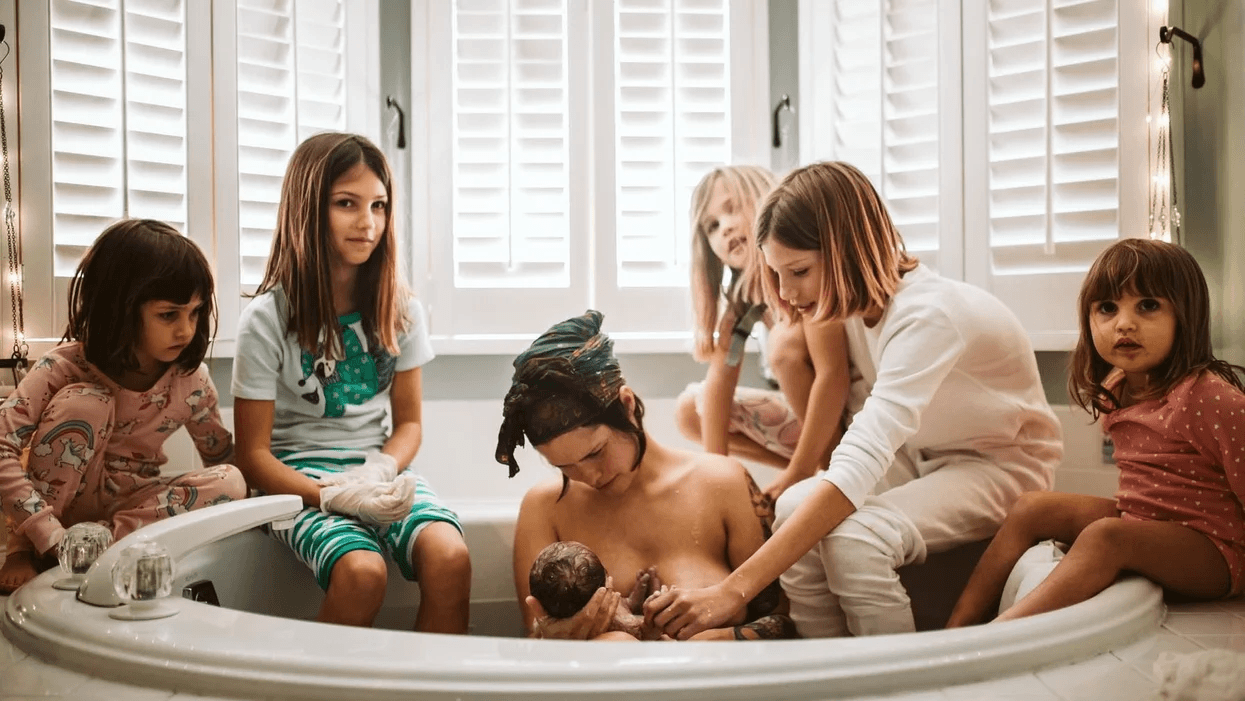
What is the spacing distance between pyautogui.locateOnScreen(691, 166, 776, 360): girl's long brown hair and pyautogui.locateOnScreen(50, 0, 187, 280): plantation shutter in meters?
1.10

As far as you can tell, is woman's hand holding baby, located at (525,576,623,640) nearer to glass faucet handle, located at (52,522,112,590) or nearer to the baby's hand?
the baby's hand

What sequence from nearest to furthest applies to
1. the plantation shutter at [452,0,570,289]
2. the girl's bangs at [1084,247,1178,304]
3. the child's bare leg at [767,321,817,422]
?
1. the girl's bangs at [1084,247,1178,304]
2. the child's bare leg at [767,321,817,422]
3. the plantation shutter at [452,0,570,289]

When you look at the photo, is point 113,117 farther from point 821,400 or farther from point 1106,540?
point 1106,540

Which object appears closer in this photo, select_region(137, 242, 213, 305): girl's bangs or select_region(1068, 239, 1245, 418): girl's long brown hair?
select_region(1068, 239, 1245, 418): girl's long brown hair

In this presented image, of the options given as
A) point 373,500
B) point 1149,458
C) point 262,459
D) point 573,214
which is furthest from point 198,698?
point 573,214

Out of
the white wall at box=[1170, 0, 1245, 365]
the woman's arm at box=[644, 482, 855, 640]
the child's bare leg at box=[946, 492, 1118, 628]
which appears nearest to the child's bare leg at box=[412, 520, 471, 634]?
the woman's arm at box=[644, 482, 855, 640]

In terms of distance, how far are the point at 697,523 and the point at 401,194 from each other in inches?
49.1

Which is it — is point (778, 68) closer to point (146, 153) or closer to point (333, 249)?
point (333, 249)

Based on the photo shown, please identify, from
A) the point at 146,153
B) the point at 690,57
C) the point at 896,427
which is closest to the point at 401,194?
the point at 146,153

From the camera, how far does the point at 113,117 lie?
2020 mm

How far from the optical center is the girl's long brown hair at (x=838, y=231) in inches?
57.4

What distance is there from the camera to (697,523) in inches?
59.3

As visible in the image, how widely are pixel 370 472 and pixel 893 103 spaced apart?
138 centimetres

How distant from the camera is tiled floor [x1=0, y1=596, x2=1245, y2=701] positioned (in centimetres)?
84
